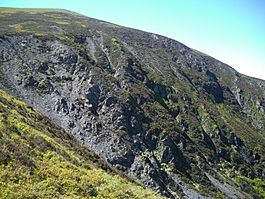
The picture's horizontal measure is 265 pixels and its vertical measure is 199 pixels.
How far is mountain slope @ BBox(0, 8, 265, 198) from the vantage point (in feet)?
218

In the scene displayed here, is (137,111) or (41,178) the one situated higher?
(41,178)

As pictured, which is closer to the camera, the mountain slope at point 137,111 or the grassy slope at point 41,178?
the grassy slope at point 41,178

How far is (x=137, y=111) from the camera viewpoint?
80.6 meters

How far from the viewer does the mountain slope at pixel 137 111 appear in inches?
2621

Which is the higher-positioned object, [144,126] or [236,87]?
[236,87]

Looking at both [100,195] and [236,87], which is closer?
[100,195]

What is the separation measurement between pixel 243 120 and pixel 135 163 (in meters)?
70.9

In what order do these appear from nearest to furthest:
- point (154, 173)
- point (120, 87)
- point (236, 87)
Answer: point (154, 173)
point (120, 87)
point (236, 87)

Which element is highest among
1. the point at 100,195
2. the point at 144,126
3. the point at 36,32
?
the point at 36,32

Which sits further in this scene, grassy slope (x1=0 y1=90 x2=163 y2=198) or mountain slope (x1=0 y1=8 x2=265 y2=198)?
mountain slope (x1=0 y1=8 x2=265 y2=198)

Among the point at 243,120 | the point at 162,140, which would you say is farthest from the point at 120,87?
the point at 243,120

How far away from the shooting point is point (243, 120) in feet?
392

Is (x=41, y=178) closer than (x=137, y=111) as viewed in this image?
Yes

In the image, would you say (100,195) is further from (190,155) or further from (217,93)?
(217,93)
